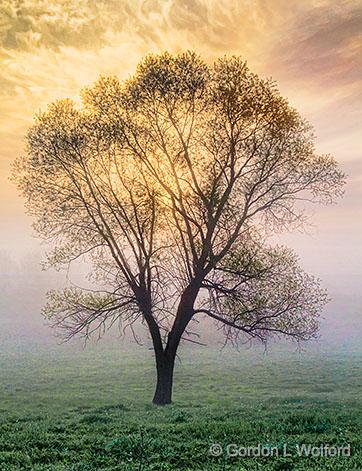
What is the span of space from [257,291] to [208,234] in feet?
14.2

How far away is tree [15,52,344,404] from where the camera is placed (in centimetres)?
2717

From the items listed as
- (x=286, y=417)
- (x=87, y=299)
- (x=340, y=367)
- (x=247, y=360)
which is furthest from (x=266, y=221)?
(x=247, y=360)

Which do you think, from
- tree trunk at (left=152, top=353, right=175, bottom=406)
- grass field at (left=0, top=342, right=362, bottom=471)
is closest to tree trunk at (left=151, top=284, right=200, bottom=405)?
tree trunk at (left=152, top=353, right=175, bottom=406)

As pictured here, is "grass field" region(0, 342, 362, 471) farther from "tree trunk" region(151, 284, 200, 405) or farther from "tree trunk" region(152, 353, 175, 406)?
"tree trunk" region(151, 284, 200, 405)

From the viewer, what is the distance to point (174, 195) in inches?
1087

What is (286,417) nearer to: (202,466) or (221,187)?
(202,466)

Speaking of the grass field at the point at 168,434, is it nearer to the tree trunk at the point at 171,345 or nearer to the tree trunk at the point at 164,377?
the tree trunk at the point at 164,377

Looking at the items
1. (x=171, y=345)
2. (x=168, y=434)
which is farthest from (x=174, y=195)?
(x=168, y=434)

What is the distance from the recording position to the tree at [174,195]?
1070 inches

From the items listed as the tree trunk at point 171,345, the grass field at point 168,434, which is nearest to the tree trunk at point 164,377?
the tree trunk at point 171,345

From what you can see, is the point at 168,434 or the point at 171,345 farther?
the point at 171,345

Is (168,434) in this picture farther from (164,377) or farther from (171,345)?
(164,377)

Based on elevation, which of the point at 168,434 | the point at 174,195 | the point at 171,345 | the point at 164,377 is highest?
the point at 174,195

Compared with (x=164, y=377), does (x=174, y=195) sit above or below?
above
